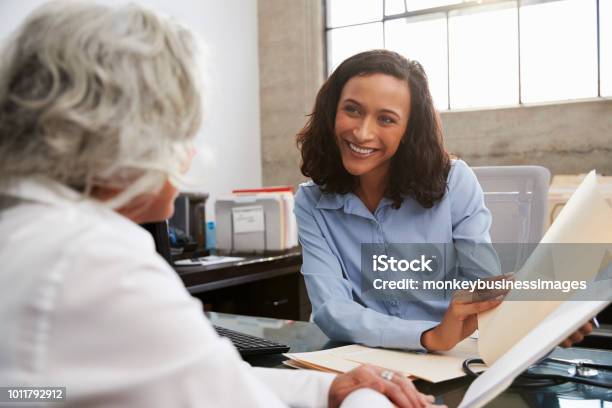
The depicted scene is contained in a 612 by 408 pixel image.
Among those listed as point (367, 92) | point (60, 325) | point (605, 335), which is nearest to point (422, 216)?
point (367, 92)

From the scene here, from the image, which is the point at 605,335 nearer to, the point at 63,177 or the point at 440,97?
the point at 63,177

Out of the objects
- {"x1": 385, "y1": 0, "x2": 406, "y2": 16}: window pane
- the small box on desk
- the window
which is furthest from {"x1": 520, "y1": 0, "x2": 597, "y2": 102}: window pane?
the small box on desk

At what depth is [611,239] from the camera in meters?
0.94

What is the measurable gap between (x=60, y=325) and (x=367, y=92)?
4.31 ft

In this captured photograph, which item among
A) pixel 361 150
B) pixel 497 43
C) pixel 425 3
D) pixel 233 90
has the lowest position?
pixel 361 150

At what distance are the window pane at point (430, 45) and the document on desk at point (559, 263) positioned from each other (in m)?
4.01

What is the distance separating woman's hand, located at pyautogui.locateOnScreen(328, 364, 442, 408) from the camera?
85 centimetres

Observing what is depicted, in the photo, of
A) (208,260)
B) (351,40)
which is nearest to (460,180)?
Answer: (208,260)

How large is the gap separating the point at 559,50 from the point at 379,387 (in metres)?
4.20

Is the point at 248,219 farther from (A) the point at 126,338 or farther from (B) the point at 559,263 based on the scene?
(A) the point at 126,338

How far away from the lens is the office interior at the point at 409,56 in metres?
3.51

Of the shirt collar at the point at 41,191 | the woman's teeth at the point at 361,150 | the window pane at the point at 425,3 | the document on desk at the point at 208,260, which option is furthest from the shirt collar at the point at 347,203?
the window pane at the point at 425,3

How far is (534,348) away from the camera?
736mm

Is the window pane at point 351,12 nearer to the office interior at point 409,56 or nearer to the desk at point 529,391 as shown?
the office interior at point 409,56
